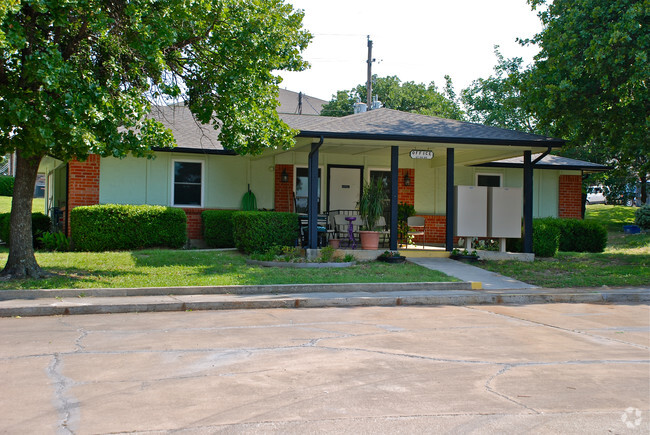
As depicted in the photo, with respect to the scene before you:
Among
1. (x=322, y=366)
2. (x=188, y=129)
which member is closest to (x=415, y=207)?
(x=188, y=129)

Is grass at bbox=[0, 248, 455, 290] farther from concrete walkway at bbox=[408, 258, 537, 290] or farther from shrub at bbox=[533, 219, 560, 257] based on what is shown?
shrub at bbox=[533, 219, 560, 257]

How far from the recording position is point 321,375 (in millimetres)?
5762

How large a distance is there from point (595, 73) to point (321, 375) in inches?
488

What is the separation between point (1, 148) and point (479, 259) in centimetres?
1158

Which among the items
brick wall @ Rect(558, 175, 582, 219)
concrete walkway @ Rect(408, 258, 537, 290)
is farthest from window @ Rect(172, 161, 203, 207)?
brick wall @ Rect(558, 175, 582, 219)

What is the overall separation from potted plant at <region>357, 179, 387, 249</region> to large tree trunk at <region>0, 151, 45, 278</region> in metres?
7.88

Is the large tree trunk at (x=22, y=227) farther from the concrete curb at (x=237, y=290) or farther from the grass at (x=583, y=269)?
the grass at (x=583, y=269)

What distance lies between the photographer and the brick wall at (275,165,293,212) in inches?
786

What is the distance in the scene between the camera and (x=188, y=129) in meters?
20.8

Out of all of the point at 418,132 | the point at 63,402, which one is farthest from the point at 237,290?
the point at 418,132

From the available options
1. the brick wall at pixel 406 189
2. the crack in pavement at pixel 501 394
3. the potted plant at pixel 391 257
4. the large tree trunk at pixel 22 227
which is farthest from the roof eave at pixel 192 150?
the crack in pavement at pixel 501 394

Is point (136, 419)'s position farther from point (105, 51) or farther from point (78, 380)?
point (105, 51)

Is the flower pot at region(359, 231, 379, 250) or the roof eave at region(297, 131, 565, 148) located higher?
the roof eave at region(297, 131, 565, 148)

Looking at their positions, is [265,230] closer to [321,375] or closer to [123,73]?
[123,73]
